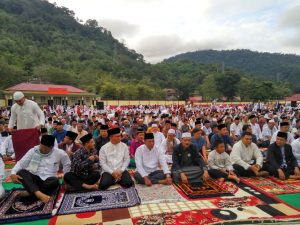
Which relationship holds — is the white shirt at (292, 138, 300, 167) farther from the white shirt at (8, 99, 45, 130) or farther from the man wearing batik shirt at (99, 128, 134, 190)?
the white shirt at (8, 99, 45, 130)

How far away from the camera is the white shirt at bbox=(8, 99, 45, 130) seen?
5445mm

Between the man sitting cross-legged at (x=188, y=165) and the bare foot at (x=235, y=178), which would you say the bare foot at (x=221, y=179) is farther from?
the man sitting cross-legged at (x=188, y=165)

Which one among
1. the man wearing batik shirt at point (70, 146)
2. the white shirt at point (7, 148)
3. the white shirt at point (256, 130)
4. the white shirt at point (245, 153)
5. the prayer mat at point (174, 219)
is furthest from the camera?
the white shirt at point (256, 130)

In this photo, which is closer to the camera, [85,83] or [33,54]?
[85,83]

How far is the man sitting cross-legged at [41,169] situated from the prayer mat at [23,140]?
0.91 m

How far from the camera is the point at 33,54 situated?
59062 mm

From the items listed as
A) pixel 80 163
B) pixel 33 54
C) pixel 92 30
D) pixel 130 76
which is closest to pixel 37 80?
pixel 33 54

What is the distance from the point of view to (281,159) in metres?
5.59

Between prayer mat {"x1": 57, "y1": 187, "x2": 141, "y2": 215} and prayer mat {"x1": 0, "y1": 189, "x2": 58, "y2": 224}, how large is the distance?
18 cm

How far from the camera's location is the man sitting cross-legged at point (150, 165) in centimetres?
507

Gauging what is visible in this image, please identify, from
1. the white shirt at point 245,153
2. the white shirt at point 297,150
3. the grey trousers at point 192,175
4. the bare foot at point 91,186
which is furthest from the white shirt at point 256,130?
the bare foot at point 91,186

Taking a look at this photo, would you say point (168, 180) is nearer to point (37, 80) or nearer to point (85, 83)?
point (37, 80)

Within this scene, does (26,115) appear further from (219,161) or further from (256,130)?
(256,130)

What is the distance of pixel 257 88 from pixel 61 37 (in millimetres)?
58911
